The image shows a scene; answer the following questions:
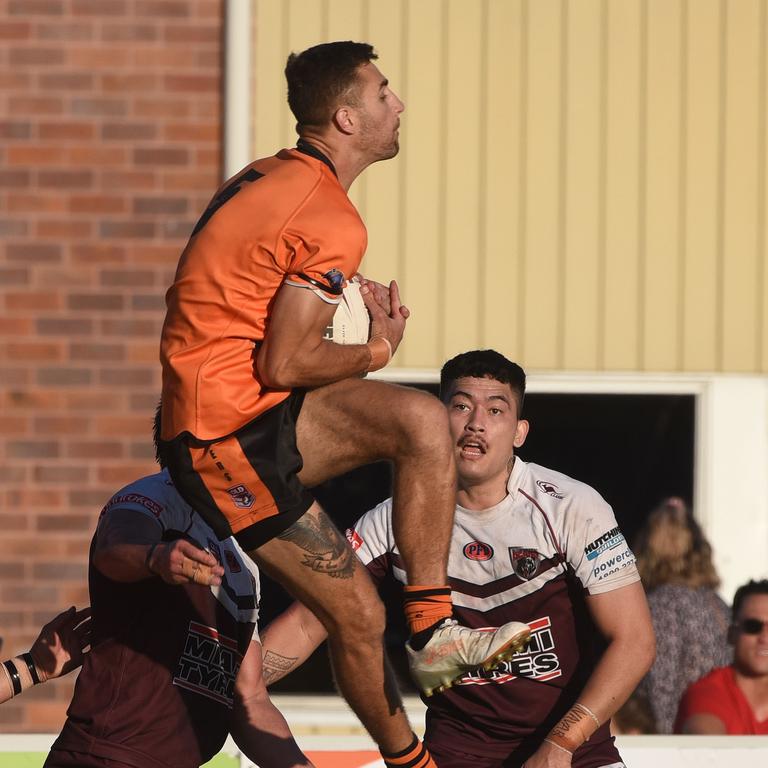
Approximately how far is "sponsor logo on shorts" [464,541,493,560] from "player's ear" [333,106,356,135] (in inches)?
70.9

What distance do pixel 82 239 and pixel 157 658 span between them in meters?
4.07

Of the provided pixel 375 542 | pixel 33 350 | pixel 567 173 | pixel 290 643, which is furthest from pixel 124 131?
pixel 290 643

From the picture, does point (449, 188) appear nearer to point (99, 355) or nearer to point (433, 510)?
point (99, 355)

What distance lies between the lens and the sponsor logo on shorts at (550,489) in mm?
5441

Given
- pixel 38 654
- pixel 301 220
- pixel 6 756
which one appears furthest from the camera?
pixel 6 756

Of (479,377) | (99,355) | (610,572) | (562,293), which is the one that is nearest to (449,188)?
(562,293)

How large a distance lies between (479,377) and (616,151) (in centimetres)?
351

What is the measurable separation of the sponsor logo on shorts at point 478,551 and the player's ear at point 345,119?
180 cm

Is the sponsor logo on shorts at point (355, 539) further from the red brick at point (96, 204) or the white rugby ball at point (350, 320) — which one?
the red brick at point (96, 204)

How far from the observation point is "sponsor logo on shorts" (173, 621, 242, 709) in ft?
16.3

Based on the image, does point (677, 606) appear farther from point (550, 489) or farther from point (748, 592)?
point (550, 489)

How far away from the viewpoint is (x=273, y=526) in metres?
4.25

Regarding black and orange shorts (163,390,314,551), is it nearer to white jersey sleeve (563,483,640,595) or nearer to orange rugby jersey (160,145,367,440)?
orange rugby jersey (160,145,367,440)

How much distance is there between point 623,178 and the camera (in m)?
8.66
